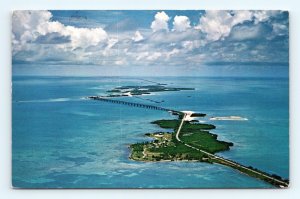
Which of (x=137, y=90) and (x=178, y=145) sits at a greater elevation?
(x=137, y=90)

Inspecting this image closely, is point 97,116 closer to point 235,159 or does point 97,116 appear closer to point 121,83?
point 121,83

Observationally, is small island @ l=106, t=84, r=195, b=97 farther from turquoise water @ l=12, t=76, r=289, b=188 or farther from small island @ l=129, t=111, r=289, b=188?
small island @ l=129, t=111, r=289, b=188

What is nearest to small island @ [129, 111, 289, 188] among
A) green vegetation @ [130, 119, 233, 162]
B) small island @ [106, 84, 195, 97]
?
green vegetation @ [130, 119, 233, 162]

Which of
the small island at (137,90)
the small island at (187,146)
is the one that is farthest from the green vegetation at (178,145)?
the small island at (137,90)

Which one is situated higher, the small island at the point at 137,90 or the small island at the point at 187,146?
the small island at the point at 137,90

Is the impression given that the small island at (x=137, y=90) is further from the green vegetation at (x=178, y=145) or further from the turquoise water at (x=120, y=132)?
the green vegetation at (x=178, y=145)

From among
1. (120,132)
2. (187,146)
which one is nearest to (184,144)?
(187,146)

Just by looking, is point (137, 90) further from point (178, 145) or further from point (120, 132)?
point (178, 145)
